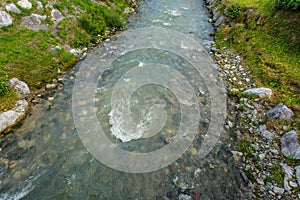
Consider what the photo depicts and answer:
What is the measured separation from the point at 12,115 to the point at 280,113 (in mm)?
10655

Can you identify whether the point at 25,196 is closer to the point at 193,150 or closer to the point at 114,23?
the point at 193,150

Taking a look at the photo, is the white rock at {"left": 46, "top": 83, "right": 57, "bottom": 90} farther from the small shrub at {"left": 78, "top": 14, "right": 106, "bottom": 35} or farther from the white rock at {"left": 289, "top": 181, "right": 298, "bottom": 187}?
the white rock at {"left": 289, "top": 181, "right": 298, "bottom": 187}

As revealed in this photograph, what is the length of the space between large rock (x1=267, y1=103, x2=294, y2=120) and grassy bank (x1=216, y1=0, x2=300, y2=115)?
0.34 meters

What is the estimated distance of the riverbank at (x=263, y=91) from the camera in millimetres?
A: 6395

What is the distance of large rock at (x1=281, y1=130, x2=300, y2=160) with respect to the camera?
261 inches

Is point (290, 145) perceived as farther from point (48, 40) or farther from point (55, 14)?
point (55, 14)

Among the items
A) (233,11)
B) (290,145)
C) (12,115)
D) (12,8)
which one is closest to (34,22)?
(12,8)

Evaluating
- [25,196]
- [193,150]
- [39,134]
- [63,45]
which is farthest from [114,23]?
[25,196]

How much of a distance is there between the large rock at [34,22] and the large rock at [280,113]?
1270 centimetres

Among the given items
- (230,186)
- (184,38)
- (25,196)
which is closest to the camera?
(25,196)

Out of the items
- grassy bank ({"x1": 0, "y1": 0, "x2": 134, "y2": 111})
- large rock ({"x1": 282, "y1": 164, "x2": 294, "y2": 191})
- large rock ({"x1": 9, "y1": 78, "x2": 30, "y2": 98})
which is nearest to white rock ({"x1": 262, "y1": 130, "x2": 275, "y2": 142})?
large rock ({"x1": 282, "y1": 164, "x2": 294, "y2": 191})

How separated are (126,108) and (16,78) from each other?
206 inches

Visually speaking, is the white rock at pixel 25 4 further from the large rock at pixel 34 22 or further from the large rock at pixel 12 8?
the large rock at pixel 34 22

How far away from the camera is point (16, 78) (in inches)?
353
